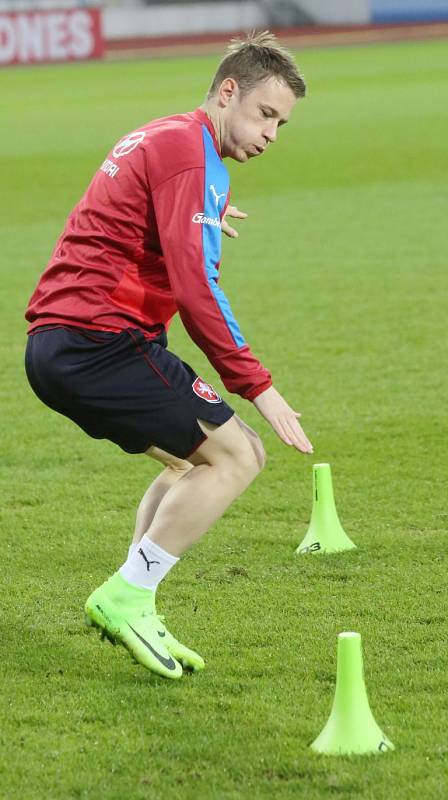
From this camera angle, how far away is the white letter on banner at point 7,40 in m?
46.7

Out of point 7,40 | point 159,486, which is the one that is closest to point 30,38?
point 7,40

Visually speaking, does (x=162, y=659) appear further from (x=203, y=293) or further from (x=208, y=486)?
(x=203, y=293)

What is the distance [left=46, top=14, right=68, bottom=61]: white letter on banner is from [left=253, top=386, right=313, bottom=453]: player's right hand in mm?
45175

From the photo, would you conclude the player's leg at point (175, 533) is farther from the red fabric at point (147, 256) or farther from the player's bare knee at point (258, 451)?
the red fabric at point (147, 256)

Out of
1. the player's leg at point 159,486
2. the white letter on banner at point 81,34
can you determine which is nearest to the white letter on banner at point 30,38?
the white letter on banner at point 81,34

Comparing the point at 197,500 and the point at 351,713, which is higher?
the point at 197,500

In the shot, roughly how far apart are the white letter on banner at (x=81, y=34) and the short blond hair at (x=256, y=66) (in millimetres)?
45755

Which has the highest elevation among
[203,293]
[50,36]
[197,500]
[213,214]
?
[213,214]

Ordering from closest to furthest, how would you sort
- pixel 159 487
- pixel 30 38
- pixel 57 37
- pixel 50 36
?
pixel 159 487
pixel 30 38
pixel 50 36
pixel 57 37

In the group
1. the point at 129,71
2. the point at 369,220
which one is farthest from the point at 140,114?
the point at 129,71

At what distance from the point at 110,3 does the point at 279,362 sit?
5185 centimetres

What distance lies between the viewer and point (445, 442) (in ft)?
24.2

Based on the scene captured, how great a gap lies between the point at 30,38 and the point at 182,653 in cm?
4516

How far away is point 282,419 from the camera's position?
14.2 feet
